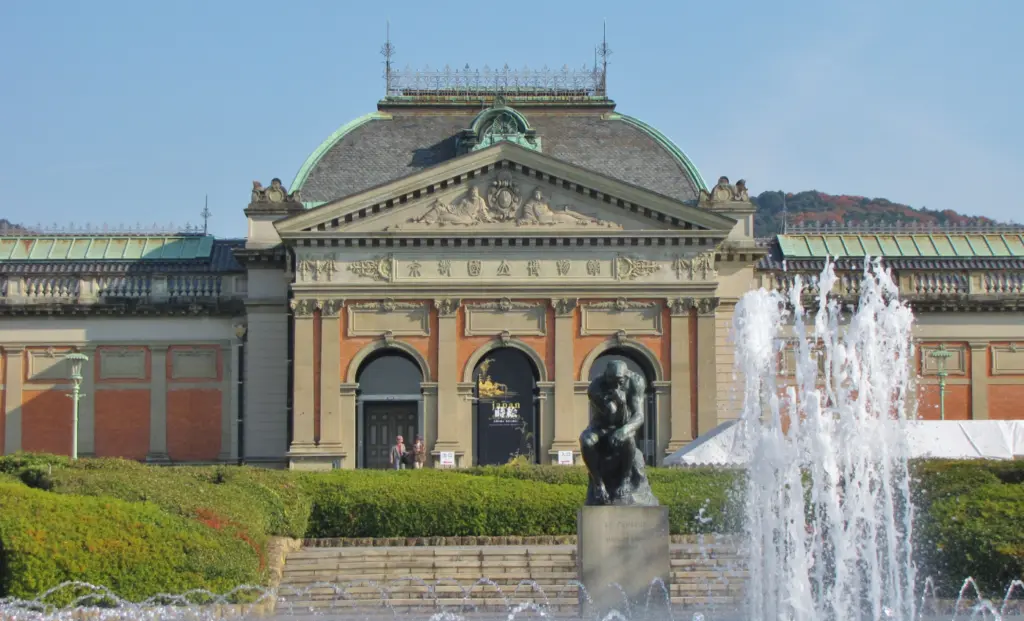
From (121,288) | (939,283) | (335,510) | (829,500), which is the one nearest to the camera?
(829,500)

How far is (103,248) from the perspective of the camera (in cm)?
6300

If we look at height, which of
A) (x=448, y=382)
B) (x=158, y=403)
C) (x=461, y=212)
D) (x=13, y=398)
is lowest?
(x=158, y=403)

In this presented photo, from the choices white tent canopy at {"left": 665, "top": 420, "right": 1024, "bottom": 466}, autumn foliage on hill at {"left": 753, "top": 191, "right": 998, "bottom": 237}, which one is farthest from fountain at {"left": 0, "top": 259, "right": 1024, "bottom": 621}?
autumn foliage on hill at {"left": 753, "top": 191, "right": 998, "bottom": 237}

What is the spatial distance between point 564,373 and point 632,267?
407cm

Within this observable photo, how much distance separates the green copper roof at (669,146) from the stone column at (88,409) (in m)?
20.5

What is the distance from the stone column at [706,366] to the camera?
170 ft

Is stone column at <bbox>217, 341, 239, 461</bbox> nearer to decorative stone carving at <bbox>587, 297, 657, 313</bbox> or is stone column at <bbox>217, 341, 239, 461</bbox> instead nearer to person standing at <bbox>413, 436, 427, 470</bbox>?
person standing at <bbox>413, 436, 427, 470</bbox>

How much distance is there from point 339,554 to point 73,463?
24.1 ft

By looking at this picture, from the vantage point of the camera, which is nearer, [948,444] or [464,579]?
[464,579]

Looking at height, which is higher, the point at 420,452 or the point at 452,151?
the point at 452,151

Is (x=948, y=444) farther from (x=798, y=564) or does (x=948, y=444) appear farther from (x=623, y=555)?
(x=623, y=555)

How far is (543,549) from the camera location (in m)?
31.6

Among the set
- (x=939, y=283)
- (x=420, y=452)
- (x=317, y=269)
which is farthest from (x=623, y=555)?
(x=939, y=283)

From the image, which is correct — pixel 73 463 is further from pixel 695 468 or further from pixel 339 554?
pixel 695 468
